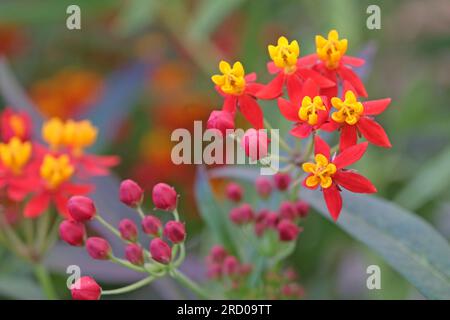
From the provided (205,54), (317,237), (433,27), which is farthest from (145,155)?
(433,27)

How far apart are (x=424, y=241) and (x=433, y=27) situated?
1.27 metres

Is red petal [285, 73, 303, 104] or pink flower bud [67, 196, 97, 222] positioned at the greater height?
red petal [285, 73, 303, 104]

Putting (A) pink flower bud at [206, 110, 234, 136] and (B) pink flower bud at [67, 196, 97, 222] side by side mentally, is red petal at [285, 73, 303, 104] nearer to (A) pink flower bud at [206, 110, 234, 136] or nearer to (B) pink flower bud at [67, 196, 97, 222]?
(A) pink flower bud at [206, 110, 234, 136]

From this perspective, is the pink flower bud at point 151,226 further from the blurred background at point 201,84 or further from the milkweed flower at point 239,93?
the blurred background at point 201,84

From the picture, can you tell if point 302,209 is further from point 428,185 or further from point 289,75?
point 428,185

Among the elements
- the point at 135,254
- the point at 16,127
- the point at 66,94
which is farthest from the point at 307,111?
the point at 66,94

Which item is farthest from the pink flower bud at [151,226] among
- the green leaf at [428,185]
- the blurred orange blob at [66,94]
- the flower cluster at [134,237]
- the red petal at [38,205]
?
the blurred orange blob at [66,94]

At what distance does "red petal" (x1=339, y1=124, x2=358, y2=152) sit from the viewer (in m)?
0.81

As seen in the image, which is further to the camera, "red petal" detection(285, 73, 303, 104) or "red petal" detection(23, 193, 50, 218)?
"red petal" detection(23, 193, 50, 218)

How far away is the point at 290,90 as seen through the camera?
0.87m

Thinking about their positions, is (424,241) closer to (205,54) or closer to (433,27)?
(205,54)

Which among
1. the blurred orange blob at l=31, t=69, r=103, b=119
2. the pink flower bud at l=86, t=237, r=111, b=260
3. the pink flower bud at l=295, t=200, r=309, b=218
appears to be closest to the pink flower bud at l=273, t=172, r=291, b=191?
the pink flower bud at l=295, t=200, r=309, b=218

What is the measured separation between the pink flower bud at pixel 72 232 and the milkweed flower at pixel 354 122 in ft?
0.96

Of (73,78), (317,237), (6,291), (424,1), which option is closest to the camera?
(6,291)
